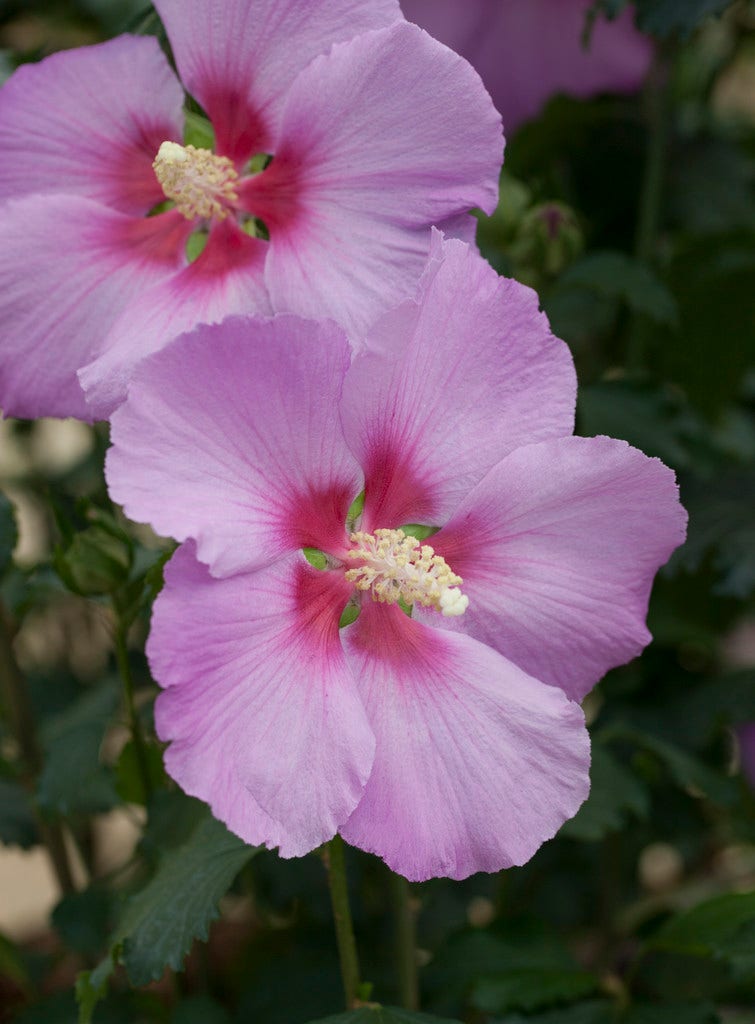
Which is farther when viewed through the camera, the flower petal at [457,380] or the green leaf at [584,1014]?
the green leaf at [584,1014]

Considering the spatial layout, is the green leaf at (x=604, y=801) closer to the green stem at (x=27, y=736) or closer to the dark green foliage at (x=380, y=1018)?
the dark green foliage at (x=380, y=1018)

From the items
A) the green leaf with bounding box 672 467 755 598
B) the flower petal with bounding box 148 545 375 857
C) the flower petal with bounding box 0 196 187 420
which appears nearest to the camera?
the flower petal with bounding box 148 545 375 857

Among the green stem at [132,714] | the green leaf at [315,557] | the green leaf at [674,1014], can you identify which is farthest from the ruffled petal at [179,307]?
the green leaf at [674,1014]

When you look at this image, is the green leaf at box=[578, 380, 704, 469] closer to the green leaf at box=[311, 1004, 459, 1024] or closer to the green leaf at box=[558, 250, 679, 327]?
the green leaf at box=[558, 250, 679, 327]

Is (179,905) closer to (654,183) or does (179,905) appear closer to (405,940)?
(405,940)

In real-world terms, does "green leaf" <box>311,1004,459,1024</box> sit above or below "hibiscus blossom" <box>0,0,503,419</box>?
below

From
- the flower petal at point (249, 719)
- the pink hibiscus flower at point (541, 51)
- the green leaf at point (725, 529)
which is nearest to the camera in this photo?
the flower petal at point (249, 719)

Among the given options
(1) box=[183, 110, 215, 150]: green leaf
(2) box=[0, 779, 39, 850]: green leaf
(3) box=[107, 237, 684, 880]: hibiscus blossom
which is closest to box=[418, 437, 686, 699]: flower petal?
(3) box=[107, 237, 684, 880]: hibiscus blossom
